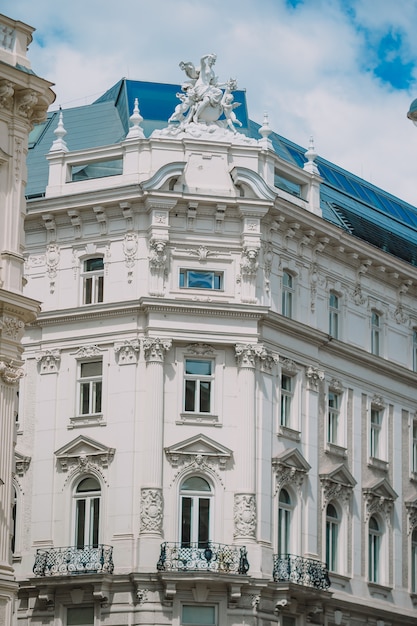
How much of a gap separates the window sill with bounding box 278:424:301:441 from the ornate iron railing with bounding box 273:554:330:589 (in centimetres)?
403

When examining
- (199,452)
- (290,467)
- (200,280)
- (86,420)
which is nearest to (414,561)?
(290,467)

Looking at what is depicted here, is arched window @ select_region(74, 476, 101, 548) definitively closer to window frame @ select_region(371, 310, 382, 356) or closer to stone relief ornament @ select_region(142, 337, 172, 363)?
stone relief ornament @ select_region(142, 337, 172, 363)

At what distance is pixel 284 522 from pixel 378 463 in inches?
267

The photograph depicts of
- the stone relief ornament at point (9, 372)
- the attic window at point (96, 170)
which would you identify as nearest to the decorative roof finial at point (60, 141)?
the attic window at point (96, 170)

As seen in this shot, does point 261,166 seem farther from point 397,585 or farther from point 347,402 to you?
point 397,585

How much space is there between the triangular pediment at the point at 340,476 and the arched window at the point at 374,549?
225cm

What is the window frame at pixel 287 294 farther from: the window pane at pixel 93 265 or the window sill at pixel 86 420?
the window sill at pixel 86 420

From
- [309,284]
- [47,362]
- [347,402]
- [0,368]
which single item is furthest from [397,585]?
A: [0,368]

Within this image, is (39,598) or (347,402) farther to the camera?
(347,402)

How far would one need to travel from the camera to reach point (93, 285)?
56.5 m

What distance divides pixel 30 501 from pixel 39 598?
3559 millimetres

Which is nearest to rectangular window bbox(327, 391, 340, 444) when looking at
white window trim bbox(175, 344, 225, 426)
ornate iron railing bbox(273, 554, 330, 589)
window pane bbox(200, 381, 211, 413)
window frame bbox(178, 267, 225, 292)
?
ornate iron railing bbox(273, 554, 330, 589)

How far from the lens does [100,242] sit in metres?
56.5

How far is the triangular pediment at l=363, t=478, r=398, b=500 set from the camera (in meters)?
60.0
